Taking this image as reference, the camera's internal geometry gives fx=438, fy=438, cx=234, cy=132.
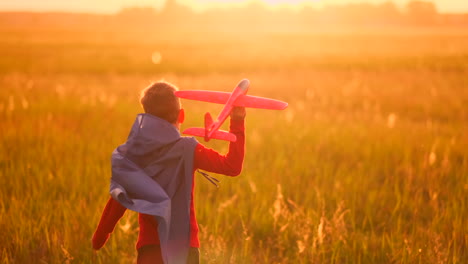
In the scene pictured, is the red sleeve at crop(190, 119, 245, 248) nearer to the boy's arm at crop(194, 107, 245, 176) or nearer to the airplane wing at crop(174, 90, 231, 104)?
the boy's arm at crop(194, 107, 245, 176)

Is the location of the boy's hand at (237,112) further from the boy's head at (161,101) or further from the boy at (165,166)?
the boy's head at (161,101)

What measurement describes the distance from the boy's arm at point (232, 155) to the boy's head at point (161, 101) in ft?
0.67

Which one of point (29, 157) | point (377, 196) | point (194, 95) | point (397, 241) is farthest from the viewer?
point (29, 157)

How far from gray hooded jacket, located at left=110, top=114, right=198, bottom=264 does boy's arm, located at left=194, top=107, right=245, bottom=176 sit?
5cm

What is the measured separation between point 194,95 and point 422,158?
3.58m

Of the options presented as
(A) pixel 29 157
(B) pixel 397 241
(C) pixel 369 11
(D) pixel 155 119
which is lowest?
(B) pixel 397 241

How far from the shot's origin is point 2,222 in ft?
9.77

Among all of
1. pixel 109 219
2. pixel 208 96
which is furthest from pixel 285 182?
pixel 208 96

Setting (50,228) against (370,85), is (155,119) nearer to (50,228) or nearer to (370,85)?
(50,228)

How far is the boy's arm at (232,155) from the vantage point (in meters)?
1.85

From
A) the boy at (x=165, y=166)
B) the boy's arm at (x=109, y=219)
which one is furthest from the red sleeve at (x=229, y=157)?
the boy's arm at (x=109, y=219)

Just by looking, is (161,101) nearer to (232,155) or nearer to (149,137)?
(149,137)

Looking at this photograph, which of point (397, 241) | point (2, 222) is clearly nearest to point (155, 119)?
point (2, 222)

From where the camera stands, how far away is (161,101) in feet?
6.35
